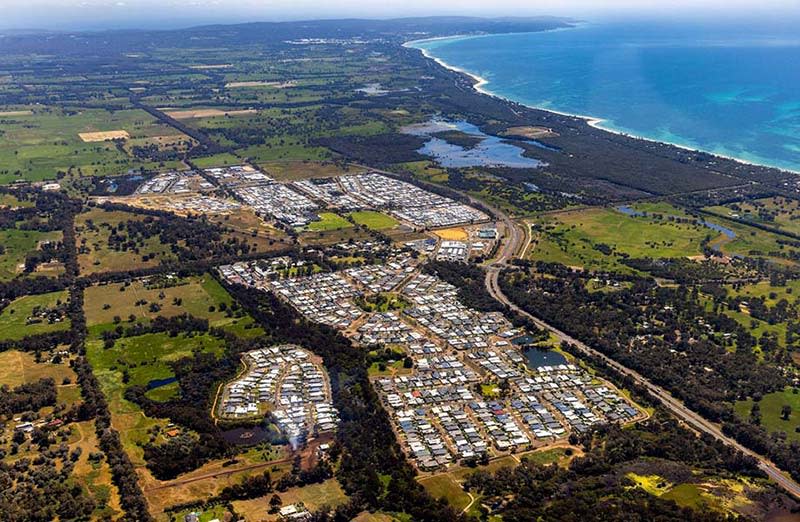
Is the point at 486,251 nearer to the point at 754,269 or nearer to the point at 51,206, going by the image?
the point at 754,269

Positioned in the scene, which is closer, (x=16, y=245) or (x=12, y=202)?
(x=16, y=245)

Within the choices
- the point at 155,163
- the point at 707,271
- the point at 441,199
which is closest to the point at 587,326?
the point at 707,271

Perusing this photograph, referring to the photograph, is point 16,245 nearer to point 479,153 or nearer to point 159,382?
point 159,382

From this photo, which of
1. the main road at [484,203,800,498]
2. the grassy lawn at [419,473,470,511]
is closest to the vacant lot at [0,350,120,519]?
the grassy lawn at [419,473,470,511]

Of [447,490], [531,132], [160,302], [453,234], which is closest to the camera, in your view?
[447,490]

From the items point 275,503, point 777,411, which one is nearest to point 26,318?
point 275,503

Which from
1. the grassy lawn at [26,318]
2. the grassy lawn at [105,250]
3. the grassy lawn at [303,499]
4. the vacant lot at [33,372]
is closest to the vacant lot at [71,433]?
the vacant lot at [33,372]

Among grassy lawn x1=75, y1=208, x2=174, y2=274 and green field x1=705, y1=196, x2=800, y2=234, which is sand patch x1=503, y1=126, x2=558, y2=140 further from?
grassy lawn x1=75, y1=208, x2=174, y2=274
